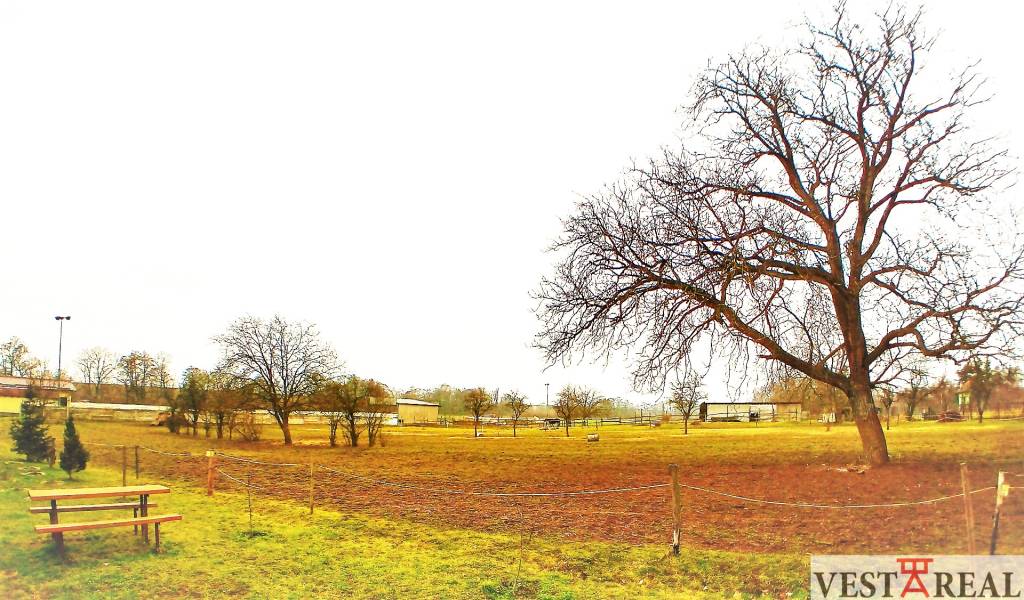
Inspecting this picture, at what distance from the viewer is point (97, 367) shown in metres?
9.66

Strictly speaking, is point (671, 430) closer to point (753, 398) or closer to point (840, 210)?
point (753, 398)

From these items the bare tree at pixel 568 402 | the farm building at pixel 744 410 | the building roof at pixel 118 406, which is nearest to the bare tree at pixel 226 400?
the building roof at pixel 118 406

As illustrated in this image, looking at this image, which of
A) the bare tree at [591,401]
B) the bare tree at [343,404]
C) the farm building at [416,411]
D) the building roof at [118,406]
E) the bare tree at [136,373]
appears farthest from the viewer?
the bare tree at [591,401]

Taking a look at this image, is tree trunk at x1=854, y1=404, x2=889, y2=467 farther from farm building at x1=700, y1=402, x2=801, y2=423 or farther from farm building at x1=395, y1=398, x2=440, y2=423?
farm building at x1=395, y1=398, x2=440, y2=423

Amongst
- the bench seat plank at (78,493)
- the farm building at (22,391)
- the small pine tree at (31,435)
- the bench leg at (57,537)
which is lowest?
the bench leg at (57,537)

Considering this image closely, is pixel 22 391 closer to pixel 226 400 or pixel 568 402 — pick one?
pixel 226 400

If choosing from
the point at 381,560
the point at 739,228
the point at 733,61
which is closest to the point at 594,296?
the point at 739,228

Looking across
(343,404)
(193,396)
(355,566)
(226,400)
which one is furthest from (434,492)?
(193,396)

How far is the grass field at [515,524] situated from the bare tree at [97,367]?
0.95 metres

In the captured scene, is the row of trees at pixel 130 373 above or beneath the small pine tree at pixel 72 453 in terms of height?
A: above

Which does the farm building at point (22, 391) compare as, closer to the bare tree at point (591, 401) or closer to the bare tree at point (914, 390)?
the bare tree at point (591, 401)

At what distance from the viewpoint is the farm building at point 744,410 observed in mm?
12508

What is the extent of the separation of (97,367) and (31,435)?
1.51 meters

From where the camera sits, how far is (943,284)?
9.91 m
